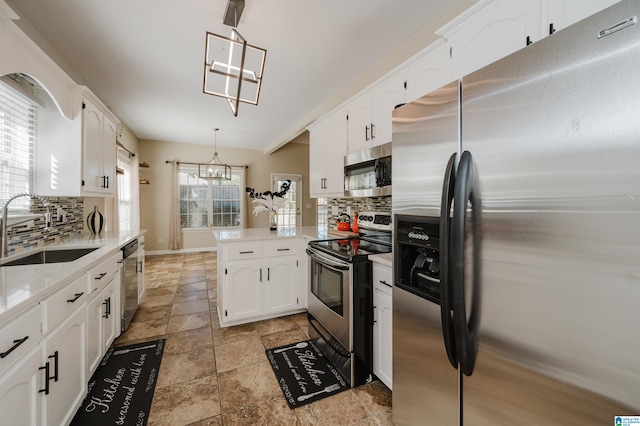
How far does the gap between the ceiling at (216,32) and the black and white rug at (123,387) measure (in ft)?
Result: 9.12

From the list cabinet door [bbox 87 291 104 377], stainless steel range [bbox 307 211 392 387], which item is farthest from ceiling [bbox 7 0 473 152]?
cabinet door [bbox 87 291 104 377]

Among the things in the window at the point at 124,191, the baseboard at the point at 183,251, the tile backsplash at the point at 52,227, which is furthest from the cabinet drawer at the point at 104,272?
the baseboard at the point at 183,251

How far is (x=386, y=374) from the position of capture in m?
1.68

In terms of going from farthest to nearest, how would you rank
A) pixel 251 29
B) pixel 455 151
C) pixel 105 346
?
pixel 251 29
pixel 105 346
pixel 455 151

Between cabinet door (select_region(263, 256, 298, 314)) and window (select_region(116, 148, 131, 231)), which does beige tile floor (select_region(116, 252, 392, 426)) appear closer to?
cabinet door (select_region(263, 256, 298, 314))

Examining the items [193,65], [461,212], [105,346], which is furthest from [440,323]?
[193,65]

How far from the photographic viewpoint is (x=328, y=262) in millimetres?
2002

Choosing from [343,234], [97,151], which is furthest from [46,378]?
[343,234]

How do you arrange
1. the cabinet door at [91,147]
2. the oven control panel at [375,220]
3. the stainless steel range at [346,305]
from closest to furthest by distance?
1. the stainless steel range at [346,305]
2. the cabinet door at [91,147]
3. the oven control panel at [375,220]

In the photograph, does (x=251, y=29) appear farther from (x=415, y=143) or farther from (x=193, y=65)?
(x=415, y=143)

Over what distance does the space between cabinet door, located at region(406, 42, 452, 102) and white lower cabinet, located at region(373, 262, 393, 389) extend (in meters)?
1.28

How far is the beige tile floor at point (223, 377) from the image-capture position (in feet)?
5.07

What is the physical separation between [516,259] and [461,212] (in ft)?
0.71

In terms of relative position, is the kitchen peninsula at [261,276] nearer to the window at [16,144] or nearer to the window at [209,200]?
the window at [16,144]
